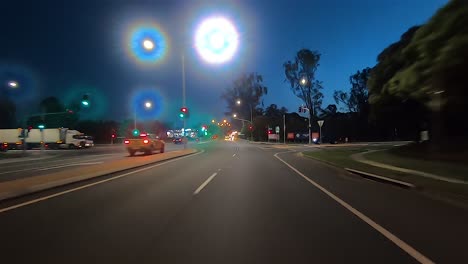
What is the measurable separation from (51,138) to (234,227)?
65.5m

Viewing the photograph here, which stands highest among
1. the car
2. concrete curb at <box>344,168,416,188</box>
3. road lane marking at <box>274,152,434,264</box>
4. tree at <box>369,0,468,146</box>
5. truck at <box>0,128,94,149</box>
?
tree at <box>369,0,468,146</box>

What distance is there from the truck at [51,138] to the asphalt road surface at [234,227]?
55.4 m

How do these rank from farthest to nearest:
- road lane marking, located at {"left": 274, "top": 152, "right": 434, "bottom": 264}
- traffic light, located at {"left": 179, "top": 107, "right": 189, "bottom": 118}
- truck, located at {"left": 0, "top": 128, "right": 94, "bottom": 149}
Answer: truck, located at {"left": 0, "top": 128, "right": 94, "bottom": 149} → traffic light, located at {"left": 179, "top": 107, "right": 189, "bottom": 118} → road lane marking, located at {"left": 274, "top": 152, "right": 434, "bottom": 264}

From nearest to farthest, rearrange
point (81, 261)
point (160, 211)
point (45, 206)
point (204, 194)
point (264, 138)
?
point (81, 261)
point (160, 211)
point (45, 206)
point (204, 194)
point (264, 138)

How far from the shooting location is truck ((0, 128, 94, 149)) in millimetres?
66688

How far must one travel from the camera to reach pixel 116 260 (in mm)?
6281

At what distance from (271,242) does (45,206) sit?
655cm

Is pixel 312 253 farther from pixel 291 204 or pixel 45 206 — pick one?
pixel 45 206

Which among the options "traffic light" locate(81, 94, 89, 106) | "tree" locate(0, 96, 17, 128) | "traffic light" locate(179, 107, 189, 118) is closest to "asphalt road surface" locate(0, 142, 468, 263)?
"traffic light" locate(81, 94, 89, 106)

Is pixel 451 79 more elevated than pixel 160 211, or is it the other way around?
pixel 451 79

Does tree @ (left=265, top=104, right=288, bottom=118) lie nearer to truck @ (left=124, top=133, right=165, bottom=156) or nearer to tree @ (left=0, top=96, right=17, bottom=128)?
tree @ (left=0, top=96, right=17, bottom=128)

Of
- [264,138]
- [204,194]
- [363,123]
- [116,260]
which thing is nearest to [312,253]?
[116,260]

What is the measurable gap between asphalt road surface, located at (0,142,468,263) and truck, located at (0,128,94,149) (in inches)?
2183

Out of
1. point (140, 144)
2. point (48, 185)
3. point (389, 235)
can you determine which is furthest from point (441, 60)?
point (140, 144)
